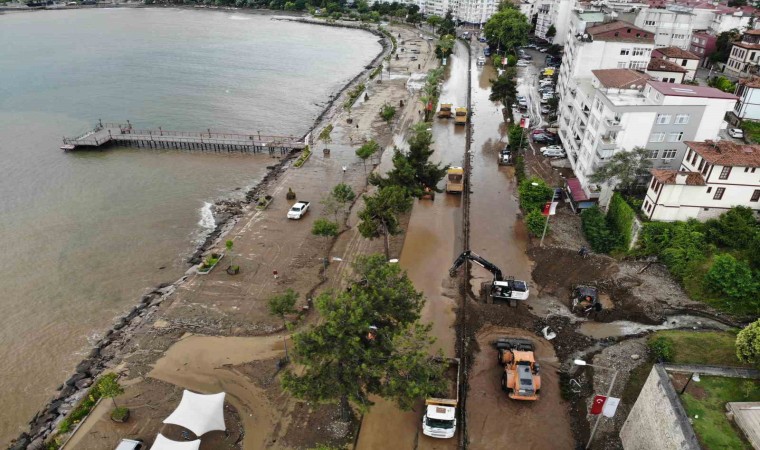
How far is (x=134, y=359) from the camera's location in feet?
100

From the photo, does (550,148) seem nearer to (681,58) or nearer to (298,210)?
(681,58)

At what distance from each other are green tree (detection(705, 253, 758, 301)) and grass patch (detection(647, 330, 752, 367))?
10.3 ft

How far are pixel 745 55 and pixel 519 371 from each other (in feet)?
245

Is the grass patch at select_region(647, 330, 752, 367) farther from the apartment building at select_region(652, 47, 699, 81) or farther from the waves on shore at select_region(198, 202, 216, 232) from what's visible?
the apartment building at select_region(652, 47, 699, 81)

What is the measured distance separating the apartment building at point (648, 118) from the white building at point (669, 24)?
150ft

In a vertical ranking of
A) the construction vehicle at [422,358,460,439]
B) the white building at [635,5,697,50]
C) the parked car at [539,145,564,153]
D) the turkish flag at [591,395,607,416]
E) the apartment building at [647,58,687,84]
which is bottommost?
the construction vehicle at [422,358,460,439]

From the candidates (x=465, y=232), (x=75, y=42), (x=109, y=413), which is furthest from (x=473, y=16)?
(x=109, y=413)

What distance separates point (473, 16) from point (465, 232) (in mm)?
131123

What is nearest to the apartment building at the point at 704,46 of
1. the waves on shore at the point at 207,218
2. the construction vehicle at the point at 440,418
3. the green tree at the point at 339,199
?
the green tree at the point at 339,199

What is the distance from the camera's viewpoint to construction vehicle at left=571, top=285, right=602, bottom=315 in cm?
3281

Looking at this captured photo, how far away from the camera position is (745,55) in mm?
71375

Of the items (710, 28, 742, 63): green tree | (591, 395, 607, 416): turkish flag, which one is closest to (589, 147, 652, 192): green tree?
(591, 395, 607, 416): turkish flag

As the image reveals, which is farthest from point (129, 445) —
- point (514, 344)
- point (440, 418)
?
point (514, 344)

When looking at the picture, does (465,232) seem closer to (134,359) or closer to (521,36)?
(134,359)
